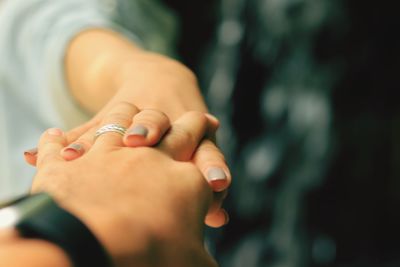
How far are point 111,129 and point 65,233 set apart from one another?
0.78 ft

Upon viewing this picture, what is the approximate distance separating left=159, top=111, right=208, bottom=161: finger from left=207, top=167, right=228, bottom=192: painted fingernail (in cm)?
3

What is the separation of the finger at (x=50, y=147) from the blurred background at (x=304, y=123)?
1253mm

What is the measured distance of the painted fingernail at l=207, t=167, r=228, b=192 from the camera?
513 millimetres

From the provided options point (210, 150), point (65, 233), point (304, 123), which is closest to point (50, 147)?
point (210, 150)

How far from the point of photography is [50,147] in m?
0.55

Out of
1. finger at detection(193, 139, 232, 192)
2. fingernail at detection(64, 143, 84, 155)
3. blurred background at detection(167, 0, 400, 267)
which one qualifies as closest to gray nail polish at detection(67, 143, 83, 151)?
fingernail at detection(64, 143, 84, 155)

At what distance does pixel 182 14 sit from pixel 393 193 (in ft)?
2.93

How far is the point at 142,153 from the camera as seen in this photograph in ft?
1.61

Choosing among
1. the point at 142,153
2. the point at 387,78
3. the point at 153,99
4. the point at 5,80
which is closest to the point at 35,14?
the point at 5,80

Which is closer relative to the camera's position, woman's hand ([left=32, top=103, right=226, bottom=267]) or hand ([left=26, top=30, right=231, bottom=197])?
woman's hand ([left=32, top=103, right=226, bottom=267])

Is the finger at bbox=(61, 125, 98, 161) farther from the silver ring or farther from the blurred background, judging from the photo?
the blurred background

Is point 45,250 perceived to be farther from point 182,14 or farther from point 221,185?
point 182,14

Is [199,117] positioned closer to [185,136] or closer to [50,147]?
[185,136]

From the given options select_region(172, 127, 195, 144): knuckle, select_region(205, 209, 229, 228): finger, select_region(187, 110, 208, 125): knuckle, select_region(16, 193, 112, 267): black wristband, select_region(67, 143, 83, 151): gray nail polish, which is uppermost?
select_region(16, 193, 112, 267): black wristband
